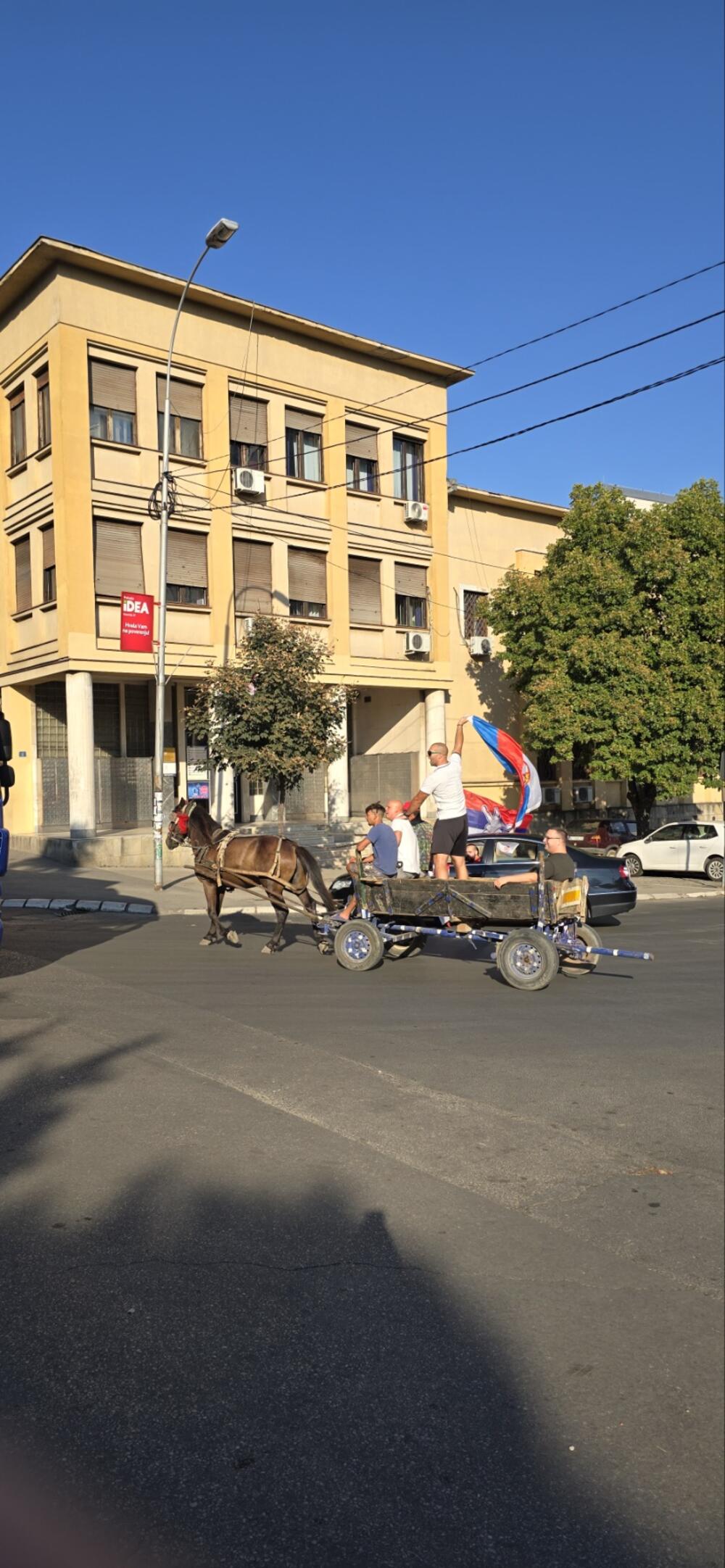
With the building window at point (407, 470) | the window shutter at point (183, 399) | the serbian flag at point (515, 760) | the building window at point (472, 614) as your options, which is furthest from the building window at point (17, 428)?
the building window at point (472, 614)

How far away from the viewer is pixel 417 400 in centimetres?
3269

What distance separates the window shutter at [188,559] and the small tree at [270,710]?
14.0ft

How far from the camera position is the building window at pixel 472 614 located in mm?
35562

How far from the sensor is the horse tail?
13.4 metres

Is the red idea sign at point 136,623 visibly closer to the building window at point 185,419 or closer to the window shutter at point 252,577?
the window shutter at point 252,577

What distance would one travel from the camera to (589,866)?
59.4 feet

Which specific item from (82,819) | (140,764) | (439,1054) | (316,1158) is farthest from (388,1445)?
(140,764)

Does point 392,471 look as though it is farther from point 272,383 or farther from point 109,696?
point 109,696

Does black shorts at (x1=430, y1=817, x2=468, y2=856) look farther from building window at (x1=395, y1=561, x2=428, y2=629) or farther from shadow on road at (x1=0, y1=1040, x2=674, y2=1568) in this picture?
building window at (x1=395, y1=561, x2=428, y2=629)

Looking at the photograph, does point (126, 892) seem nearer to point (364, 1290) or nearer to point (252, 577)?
point (252, 577)

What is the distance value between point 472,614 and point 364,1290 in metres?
32.3

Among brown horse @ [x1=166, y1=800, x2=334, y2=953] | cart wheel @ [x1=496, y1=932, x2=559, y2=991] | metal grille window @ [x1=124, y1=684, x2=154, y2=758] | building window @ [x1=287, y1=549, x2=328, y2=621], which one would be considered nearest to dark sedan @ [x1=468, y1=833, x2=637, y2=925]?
brown horse @ [x1=166, y1=800, x2=334, y2=953]

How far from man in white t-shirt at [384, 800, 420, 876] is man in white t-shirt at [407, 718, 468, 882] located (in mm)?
539

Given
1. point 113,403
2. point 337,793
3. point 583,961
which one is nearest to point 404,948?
point 583,961
